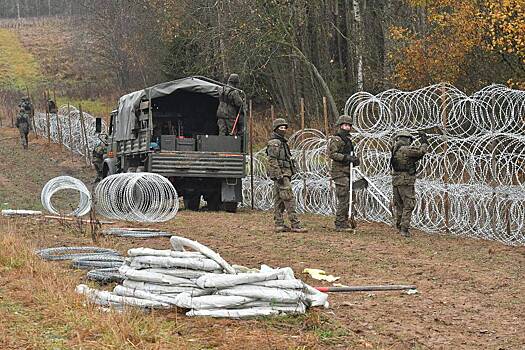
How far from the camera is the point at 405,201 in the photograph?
1444 centimetres

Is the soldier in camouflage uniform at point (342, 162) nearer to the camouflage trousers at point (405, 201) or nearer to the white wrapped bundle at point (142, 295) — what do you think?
the camouflage trousers at point (405, 201)

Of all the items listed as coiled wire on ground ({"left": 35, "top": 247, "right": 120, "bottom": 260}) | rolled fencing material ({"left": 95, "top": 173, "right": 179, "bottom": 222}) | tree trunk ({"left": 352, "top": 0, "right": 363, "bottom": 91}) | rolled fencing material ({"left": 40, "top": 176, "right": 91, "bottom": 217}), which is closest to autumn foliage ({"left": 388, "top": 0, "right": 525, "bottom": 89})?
tree trunk ({"left": 352, "top": 0, "right": 363, "bottom": 91})

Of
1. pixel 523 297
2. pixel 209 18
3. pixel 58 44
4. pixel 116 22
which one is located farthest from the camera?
pixel 58 44

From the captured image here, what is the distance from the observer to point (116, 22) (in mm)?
49656

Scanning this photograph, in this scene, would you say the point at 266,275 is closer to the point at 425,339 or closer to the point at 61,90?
the point at 425,339

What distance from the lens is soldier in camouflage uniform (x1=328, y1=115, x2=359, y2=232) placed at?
14836 mm

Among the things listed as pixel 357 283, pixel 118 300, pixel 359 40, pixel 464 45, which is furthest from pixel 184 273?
pixel 359 40

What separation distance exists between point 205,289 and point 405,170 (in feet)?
23.5

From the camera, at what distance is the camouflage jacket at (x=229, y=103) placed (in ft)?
64.5

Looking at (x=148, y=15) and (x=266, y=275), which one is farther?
(x=148, y=15)

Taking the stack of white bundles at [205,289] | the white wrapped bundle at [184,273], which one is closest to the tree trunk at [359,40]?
the stack of white bundles at [205,289]

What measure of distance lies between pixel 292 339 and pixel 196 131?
46.3 feet

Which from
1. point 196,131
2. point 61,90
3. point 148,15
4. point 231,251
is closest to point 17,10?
point 61,90

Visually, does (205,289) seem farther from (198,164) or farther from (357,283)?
Result: (198,164)
